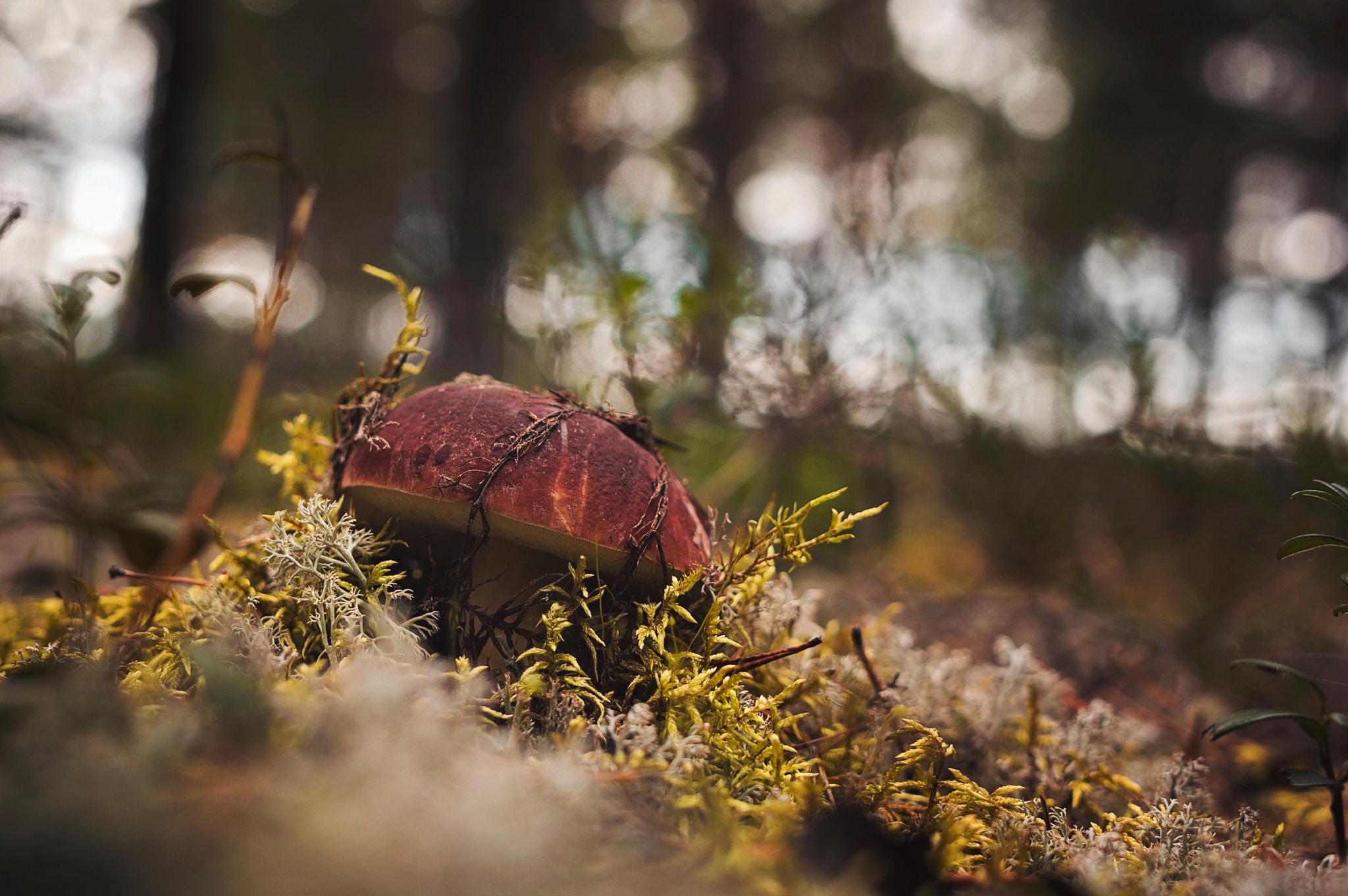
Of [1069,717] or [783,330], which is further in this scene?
[783,330]

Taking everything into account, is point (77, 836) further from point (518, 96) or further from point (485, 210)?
point (518, 96)

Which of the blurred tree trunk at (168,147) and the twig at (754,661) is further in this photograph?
the blurred tree trunk at (168,147)

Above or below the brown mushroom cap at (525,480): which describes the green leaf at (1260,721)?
below

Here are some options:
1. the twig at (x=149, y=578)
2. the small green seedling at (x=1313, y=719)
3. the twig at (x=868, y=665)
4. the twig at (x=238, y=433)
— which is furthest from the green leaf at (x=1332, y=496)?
the twig at (x=238, y=433)

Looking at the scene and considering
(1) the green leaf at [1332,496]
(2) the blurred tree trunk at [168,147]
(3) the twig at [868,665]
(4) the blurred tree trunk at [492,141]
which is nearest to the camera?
(1) the green leaf at [1332,496]

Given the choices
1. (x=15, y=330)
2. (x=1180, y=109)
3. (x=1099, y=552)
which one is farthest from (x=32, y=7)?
(x=1180, y=109)

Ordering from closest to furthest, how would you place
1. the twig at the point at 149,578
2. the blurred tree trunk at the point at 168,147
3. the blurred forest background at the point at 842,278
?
the twig at the point at 149,578 → the blurred forest background at the point at 842,278 → the blurred tree trunk at the point at 168,147

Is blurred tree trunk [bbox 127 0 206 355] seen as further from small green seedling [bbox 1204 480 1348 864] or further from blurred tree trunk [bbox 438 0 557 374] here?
small green seedling [bbox 1204 480 1348 864]

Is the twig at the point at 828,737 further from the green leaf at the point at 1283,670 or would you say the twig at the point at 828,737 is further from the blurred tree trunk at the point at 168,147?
the blurred tree trunk at the point at 168,147
